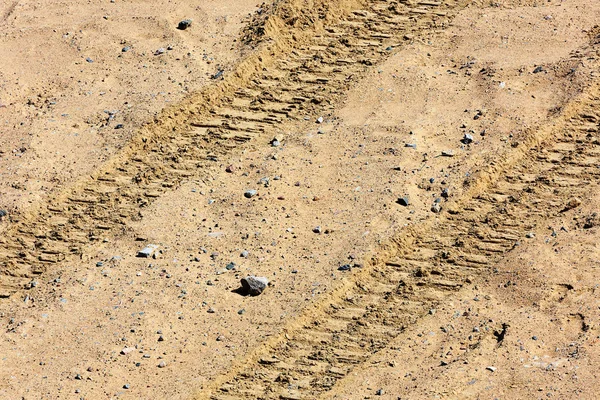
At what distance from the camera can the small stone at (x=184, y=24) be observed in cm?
1287

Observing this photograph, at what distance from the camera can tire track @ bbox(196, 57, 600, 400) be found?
9055mm

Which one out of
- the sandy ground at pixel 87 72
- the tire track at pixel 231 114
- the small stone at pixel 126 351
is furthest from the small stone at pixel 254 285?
the sandy ground at pixel 87 72

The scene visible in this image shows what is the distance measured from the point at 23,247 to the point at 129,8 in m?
3.75

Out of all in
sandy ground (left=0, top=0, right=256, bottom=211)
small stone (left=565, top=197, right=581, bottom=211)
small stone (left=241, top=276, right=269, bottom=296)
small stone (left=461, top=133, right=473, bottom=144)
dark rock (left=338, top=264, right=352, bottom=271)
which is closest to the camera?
small stone (left=241, top=276, right=269, bottom=296)

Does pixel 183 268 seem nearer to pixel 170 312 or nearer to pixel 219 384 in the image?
pixel 170 312

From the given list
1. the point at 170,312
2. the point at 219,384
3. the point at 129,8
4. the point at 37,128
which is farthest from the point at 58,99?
the point at 219,384

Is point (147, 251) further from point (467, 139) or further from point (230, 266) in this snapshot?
point (467, 139)

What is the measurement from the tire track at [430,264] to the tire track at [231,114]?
1976 mm

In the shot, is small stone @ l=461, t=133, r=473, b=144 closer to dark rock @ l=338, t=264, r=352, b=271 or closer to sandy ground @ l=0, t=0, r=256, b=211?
dark rock @ l=338, t=264, r=352, b=271

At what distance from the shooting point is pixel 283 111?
11773 millimetres

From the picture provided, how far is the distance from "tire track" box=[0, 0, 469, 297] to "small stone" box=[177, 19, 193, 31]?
2.21ft

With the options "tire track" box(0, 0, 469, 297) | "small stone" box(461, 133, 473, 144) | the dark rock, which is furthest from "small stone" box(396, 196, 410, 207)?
"tire track" box(0, 0, 469, 297)

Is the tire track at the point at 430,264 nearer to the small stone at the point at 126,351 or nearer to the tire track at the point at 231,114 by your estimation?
the small stone at the point at 126,351

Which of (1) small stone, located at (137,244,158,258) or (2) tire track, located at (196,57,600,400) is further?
(1) small stone, located at (137,244,158,258)
